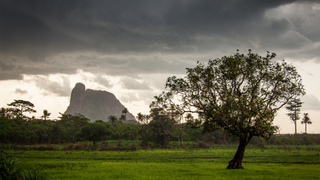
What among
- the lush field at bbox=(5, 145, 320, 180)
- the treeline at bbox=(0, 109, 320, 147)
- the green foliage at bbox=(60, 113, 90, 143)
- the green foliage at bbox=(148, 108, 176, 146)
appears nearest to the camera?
the lush field at bbox=(5, 145, 320, 180)

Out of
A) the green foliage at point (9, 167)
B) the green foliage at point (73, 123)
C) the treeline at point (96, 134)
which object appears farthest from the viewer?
the green foliage at point (73, 123)

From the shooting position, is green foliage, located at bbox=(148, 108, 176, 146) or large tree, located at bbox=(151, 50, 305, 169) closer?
large tree, located at bbox=(151, 50, 305, 169)

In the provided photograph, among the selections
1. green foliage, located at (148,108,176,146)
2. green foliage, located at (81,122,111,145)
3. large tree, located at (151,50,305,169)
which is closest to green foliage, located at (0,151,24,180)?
large tree, located at (151,50,305,169)

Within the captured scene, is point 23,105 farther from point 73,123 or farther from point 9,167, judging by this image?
point 9,167

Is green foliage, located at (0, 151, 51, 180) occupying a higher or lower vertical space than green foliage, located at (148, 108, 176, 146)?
higher

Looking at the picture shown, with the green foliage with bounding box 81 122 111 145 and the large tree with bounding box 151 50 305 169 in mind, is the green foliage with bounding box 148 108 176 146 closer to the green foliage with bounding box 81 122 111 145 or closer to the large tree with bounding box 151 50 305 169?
the green foliage with bounding box 81 122 111 145

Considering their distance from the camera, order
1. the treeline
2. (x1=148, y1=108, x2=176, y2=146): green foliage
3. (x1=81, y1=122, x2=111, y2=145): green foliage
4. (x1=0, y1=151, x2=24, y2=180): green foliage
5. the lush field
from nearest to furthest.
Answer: (x1=0, y1=151, x2=24, y2=180): green foliage, the lush field, the treeline, (x1=148, y1=108, x2=176, y2=146): green foliage, (x1=81, y1=122, x2=111, y2=145): green foliage

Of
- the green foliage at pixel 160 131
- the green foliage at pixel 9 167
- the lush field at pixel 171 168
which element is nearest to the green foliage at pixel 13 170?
the green foliage at pixel 9 167

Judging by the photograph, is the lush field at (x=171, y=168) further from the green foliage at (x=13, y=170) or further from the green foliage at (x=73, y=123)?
the green foliage at (x=73, y=123)

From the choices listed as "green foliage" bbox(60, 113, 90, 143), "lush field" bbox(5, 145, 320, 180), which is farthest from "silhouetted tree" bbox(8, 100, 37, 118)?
"lush field" bbox(5, 145, 320, 180)

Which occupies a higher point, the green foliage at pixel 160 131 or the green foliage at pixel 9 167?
the green foliage at pixel 9 167

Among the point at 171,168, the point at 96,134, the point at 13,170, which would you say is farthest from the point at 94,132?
the point at 13,170

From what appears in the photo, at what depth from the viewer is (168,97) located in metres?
25.1

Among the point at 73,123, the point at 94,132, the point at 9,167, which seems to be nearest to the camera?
the point at 9,167
